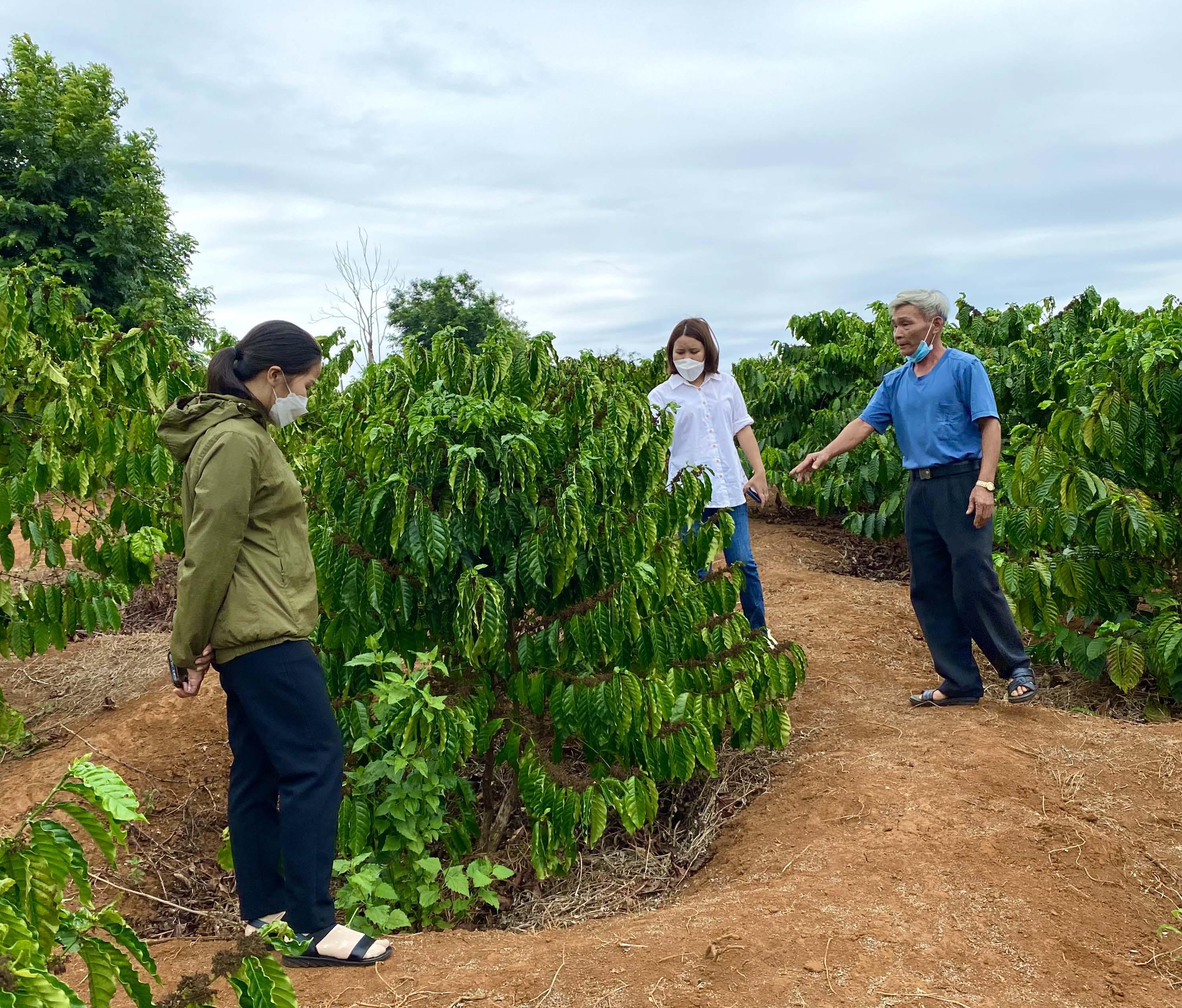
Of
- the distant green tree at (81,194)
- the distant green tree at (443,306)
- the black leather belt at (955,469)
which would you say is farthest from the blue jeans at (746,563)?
the distant green tree at (443,306)

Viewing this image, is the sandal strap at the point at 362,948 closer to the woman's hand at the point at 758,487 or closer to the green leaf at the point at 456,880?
the green leaf at the point at 456,880

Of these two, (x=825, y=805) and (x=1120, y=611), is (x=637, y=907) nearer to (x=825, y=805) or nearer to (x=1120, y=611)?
(x=825, y=805)

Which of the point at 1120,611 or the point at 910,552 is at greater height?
the point at 910,552

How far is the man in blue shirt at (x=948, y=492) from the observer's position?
4430 mm

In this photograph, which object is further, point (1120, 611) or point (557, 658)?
point (1120, 611)

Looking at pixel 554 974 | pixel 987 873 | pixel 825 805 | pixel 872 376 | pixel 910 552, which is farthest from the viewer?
pixel 872 376

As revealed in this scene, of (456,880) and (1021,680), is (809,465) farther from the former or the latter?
(456,880)

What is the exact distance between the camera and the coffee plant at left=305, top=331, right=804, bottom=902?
3.30 metres

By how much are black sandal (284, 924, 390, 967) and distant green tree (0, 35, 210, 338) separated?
60.5 feet

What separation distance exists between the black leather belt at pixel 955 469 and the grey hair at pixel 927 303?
25.3 inches

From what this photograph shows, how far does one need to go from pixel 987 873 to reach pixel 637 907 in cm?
118

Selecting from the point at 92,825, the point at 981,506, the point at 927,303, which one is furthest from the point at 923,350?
the point at 92,825

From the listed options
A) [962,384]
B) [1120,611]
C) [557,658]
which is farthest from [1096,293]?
[557,658]

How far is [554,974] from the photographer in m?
2.64
